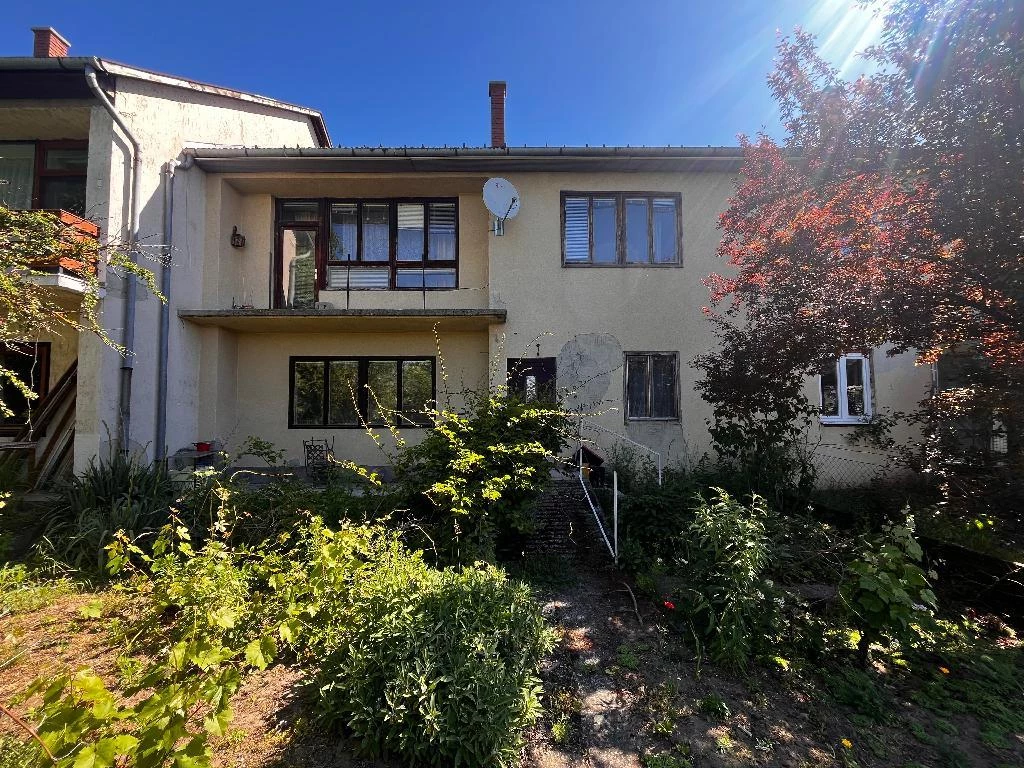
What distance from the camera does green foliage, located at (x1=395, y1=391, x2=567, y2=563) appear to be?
14.0ft

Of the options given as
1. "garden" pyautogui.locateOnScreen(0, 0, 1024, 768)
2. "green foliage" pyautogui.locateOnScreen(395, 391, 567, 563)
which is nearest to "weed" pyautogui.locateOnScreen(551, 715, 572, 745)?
"garden" pyautogui.locateOnScreen(0, 0, 1024, 768)

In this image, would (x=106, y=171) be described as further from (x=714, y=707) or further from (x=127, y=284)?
(x=714, y=707)

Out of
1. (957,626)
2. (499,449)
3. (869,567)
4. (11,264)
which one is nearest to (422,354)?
(499,449)

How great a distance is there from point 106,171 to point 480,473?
8007mm

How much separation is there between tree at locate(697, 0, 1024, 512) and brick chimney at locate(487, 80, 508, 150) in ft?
19.3

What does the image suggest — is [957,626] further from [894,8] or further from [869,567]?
[894,8]

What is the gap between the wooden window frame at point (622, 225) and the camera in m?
8.81

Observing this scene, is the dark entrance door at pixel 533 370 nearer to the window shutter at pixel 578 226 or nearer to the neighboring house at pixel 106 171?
the window shutter at pixel 578 226

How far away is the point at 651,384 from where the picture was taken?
873 centimetres

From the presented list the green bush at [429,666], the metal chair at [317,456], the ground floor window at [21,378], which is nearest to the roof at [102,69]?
the ground floor window at [21,378]

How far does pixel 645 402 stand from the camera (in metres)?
8.70

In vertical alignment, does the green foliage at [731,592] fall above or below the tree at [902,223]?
below

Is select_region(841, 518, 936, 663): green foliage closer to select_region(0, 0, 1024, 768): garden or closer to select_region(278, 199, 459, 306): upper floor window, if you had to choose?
select_region(0, 0, 1024, 768): garden

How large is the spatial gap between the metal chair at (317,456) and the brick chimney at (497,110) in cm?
774
